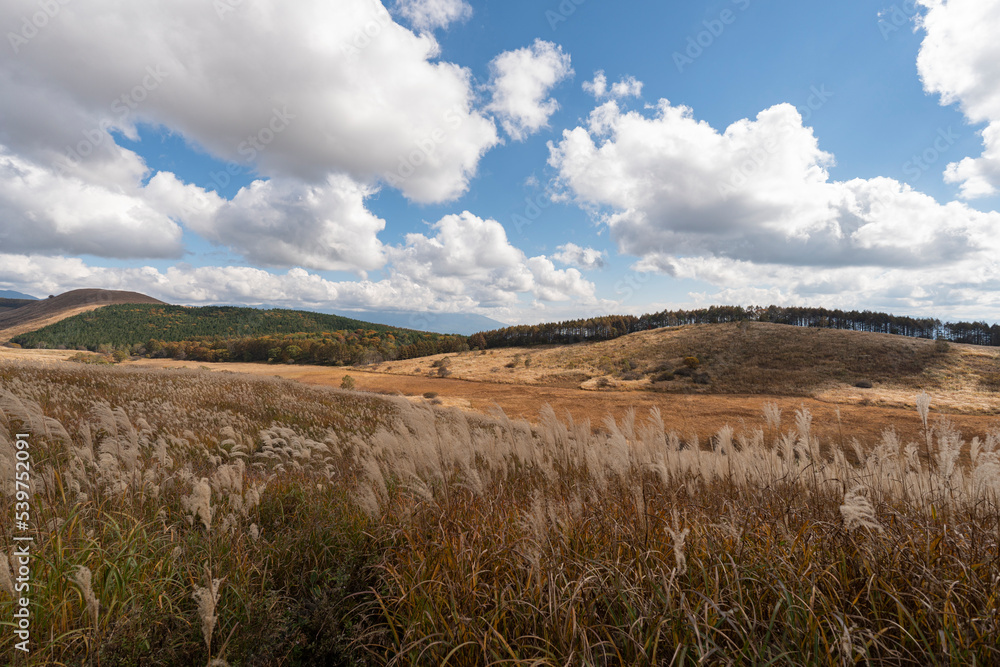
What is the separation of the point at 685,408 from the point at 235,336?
117m

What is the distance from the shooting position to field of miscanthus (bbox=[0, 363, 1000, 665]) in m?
1.98

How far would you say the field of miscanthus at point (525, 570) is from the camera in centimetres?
198

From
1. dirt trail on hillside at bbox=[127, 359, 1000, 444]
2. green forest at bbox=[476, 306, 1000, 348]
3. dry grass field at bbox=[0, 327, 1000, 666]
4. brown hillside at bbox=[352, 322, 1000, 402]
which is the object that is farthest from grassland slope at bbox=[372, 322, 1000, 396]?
dry grass field at bbox=[0, 327, 1000, 666]

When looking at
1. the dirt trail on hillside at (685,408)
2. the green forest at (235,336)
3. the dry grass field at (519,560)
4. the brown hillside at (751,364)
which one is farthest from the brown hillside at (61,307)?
the dry grass field at (519,560)

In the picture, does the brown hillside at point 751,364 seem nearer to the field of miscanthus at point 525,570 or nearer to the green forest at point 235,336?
the green forest at point 235,336

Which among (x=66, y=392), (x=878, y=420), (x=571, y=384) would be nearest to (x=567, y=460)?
(x=66, y=392)

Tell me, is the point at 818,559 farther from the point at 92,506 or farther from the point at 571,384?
the point at 571,384

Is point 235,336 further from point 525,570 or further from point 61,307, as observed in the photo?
point 525,570

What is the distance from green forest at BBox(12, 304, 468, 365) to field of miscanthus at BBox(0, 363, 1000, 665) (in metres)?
69.7

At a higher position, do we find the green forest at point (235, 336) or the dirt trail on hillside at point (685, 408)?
the green forest at point (235, 336)

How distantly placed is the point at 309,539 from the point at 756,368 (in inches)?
1967

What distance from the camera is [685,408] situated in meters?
28.7

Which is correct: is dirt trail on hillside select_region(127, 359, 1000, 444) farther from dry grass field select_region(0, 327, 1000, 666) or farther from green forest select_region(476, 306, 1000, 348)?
green forest select_region(476, 306, 1000, 348)

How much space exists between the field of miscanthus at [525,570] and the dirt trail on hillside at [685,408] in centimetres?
944
